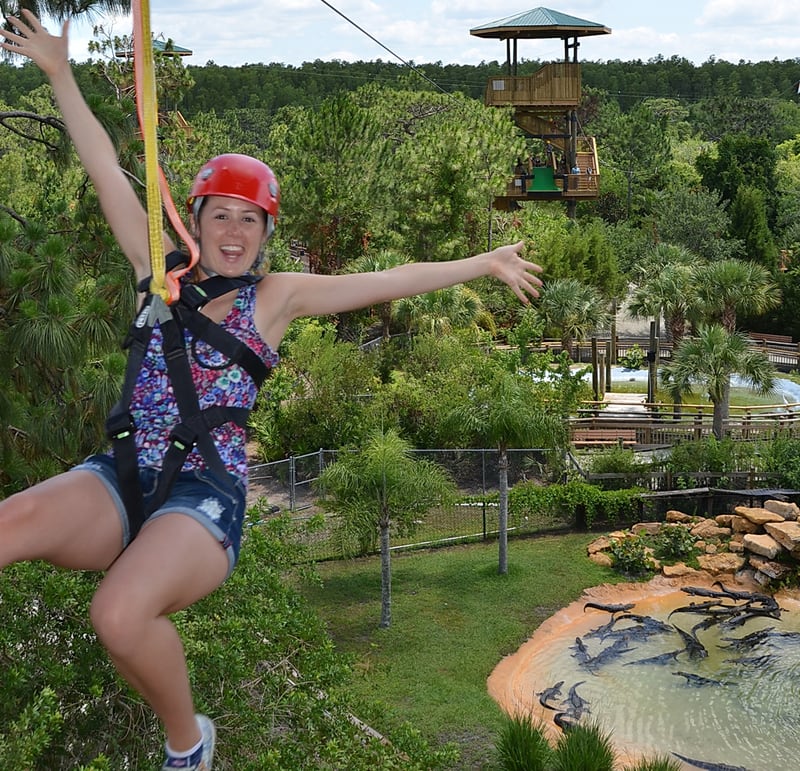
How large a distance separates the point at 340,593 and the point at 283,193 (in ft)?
54.6

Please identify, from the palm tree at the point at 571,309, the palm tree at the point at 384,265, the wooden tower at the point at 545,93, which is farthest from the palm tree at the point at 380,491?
the wooden tower at the point at 545,93

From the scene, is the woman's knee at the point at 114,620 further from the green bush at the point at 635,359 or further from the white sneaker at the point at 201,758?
the green bush at the point at 635,359

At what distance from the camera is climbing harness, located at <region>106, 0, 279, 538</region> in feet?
10.2

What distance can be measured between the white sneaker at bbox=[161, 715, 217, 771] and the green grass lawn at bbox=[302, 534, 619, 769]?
8.60 m

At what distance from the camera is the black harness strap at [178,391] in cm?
309

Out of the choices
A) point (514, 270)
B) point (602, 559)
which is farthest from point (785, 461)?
point (514, 270)

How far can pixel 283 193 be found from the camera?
3077cm

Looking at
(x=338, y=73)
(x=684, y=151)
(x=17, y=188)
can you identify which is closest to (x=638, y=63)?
(x=338, y=73)

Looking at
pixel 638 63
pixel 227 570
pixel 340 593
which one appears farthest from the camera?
pixel 638 63

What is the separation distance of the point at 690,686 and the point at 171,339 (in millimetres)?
12581

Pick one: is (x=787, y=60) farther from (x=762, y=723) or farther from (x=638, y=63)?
(x=762, y=723)

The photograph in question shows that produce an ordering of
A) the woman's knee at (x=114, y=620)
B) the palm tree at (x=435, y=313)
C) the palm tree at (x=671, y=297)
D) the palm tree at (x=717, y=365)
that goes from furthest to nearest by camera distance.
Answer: the palm tree at (x=671, y=297)
the palm tree at (x=435, y=313)
the palm tree at (x=717, y=365)
the woman's knee at (x=114, y=620)

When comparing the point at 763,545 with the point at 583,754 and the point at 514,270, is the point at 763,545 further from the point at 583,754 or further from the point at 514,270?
the point at 514,270

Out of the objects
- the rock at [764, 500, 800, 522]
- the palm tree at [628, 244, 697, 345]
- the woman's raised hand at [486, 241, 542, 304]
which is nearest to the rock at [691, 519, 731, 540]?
the rock at [764, 500, 800, 522]
